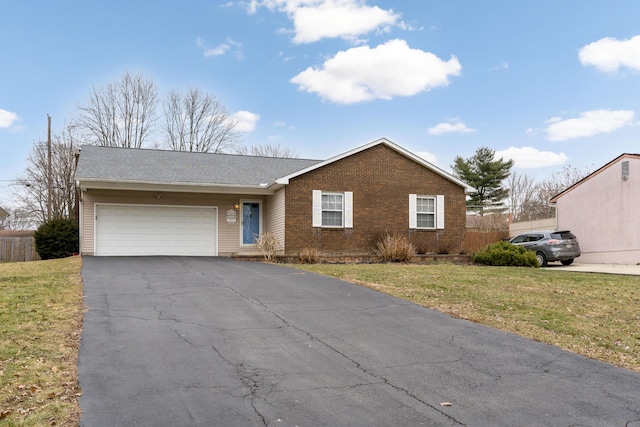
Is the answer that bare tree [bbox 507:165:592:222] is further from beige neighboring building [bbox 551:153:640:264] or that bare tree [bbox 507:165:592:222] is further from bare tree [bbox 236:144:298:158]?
bare tree [bbox 236:144:298:158]

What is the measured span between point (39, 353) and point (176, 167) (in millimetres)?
15680

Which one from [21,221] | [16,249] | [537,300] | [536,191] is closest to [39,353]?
[537,300]

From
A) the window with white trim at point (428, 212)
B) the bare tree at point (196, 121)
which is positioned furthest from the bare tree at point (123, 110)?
the window with white trim at point (428, 212)

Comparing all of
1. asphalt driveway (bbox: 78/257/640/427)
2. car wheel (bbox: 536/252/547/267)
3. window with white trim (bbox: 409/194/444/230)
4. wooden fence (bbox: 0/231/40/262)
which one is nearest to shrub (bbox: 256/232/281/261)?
window with white trim (bbox: 409/194/444/230)

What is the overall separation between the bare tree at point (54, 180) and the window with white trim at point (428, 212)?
20893 mm

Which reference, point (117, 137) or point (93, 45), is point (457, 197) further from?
point (117, 137)

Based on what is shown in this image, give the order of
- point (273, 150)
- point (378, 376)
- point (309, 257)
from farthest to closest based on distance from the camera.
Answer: point (273, 150) < point (309, 257) < point (378, 376)

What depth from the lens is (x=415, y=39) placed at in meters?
17.1

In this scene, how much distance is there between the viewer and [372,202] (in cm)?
2019

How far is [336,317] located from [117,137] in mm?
32206

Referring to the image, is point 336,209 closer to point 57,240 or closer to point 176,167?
point 176,167

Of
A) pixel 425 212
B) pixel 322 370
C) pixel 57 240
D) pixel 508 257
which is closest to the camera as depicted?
pixel 322 370

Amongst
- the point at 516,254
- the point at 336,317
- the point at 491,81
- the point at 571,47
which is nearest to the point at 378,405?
the point at 336,317

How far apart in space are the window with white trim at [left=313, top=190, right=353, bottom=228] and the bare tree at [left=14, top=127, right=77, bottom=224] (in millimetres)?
18220
